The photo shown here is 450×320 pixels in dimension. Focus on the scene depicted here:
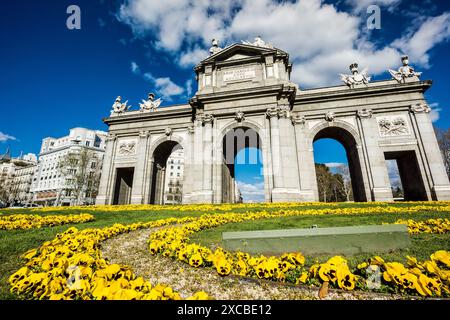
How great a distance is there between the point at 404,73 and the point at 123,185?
34.5 meters

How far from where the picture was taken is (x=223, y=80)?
81.5 feet

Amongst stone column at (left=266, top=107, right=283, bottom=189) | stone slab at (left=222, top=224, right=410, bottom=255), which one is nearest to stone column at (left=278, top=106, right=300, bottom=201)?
stone column at (left=266, top=107, right=283, bottom=189)

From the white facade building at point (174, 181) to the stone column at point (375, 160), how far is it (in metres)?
62.5

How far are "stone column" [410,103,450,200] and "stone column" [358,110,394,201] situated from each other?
11.1 feet

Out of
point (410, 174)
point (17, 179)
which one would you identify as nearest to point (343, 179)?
point (410, 174)

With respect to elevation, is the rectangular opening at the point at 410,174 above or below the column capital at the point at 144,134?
below

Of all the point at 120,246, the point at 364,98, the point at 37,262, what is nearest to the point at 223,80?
Answer: the point at 364,98

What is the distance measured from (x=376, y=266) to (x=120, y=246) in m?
6.30

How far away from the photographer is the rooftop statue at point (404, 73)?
22.2 m

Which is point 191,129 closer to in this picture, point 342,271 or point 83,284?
point 83,284

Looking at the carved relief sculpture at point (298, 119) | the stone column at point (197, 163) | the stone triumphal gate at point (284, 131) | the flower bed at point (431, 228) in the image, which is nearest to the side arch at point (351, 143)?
the stone triumphal gate at point (284, 131)

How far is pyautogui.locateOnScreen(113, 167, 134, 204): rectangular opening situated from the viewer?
2755cm

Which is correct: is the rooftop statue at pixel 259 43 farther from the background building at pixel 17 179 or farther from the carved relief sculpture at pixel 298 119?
the background building at pixel 17 179
